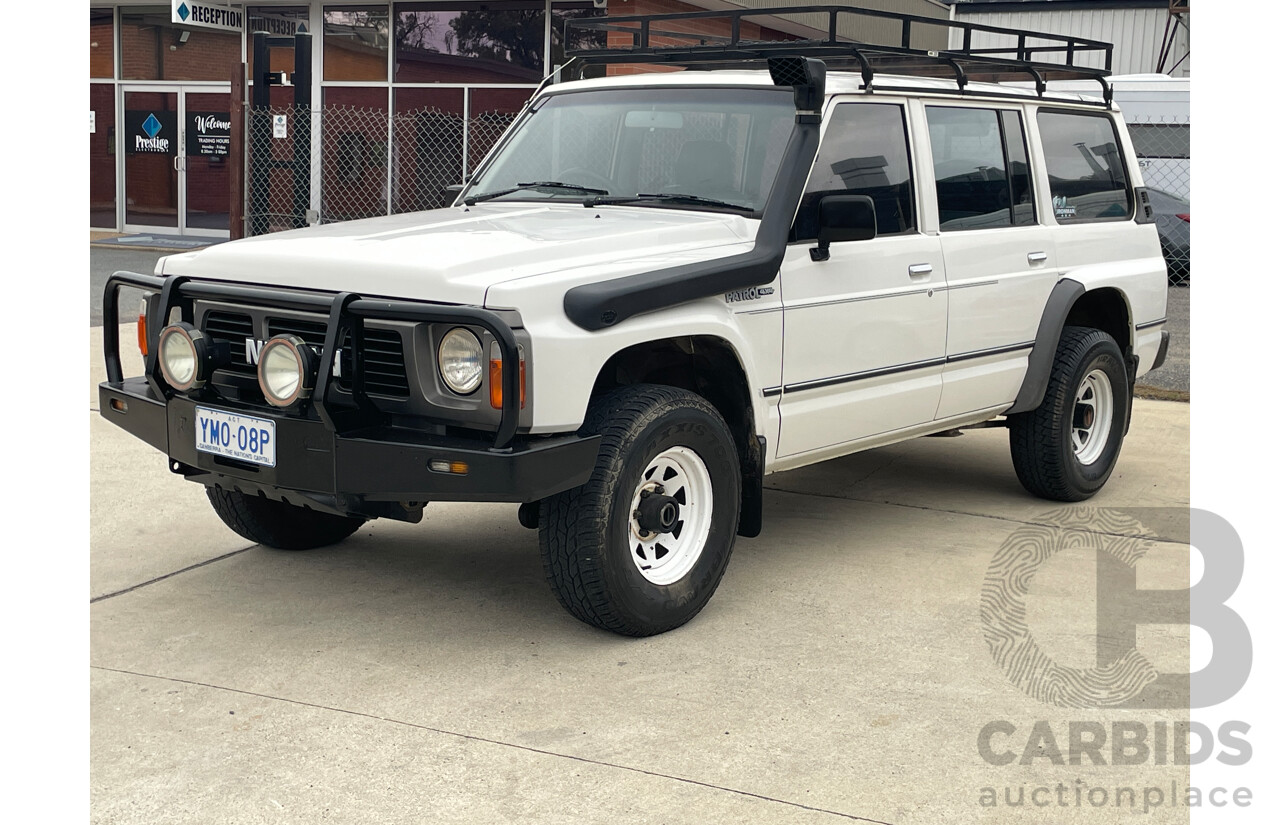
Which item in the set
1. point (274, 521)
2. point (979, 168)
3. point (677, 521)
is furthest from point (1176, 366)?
point (274, 521)

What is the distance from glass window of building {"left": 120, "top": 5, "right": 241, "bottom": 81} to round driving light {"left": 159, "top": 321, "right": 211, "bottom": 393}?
715 inches

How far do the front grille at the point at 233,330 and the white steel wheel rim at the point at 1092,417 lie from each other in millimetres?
4358

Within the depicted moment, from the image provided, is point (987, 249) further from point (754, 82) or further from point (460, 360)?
point (460, 360)

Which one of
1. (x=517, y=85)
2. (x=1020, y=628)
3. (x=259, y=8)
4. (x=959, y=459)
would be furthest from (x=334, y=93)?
(x=1020, y=628)

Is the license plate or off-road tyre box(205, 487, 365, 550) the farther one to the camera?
off-road tyre box(205, 487, 365, 550)

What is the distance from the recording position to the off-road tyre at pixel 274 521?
18.0 feet

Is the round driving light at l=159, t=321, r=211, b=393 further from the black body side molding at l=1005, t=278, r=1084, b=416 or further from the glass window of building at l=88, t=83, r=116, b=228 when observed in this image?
the glass window of building at l=88, t=83, r=116, b=228

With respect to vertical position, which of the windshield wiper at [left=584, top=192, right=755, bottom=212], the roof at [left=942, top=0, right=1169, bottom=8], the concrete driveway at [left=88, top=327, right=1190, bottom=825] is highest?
the roof at [left=942, top=0, right=1169, bottom=8]

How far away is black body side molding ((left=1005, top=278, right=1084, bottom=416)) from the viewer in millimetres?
6469

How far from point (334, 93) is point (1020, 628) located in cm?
1777

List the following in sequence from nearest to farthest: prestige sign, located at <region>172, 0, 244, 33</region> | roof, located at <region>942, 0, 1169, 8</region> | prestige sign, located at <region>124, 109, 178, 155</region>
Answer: prestige sign, located at <region>172, 0, 244, 33</region>, prestige sign, located at <region>124, 109, 178, 155</region>, roof, located at <region>942, 0, 1169, 8</region>

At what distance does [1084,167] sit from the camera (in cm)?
695

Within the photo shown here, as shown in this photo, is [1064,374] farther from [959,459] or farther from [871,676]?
[871,676]

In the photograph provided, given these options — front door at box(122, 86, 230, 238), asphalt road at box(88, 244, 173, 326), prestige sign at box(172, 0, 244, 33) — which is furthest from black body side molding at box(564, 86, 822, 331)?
front door at box(122, 86, 230, 238)
